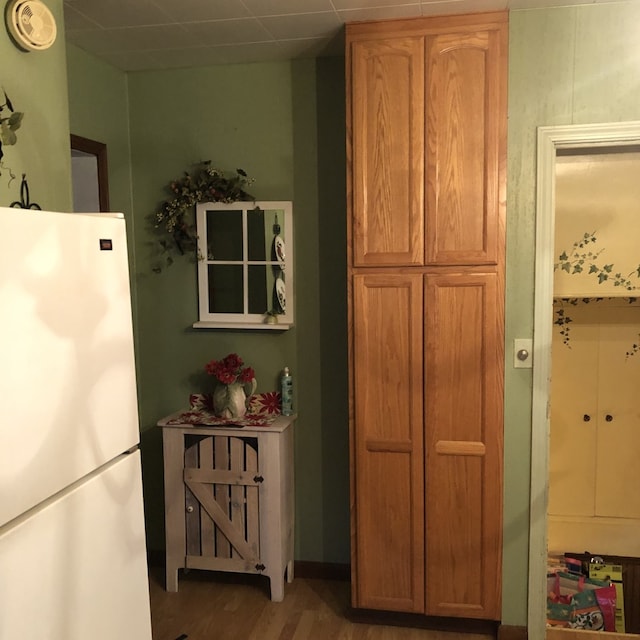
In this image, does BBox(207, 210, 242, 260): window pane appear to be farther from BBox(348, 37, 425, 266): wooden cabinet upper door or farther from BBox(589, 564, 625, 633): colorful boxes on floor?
BBox(589, 564, 625, 633): colorful boxes on floor

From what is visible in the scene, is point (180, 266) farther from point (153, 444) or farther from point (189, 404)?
point (153, 444)

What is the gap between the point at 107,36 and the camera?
8.91 feet

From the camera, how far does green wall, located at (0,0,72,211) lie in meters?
1.88

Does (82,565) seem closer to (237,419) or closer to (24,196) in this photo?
(24,196)

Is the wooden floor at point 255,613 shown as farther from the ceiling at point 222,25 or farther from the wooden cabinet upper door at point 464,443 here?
the ceiling at point 222,25

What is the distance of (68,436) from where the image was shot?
4.26 ft

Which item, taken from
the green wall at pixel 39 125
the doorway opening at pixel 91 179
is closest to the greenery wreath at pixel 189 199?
the doorway opening at pixel 91 179

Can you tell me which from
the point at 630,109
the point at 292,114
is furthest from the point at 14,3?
the point at 630,109

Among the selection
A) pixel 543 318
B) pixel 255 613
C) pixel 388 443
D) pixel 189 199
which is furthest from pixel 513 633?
pixel 189 199

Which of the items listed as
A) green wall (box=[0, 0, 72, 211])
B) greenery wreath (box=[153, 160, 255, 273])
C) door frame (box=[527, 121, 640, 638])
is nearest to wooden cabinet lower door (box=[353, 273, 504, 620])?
door frame (box=[527, 121, 640, 638])

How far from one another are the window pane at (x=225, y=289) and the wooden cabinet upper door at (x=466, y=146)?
40.6 inches

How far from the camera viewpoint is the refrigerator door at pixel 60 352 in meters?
1.14

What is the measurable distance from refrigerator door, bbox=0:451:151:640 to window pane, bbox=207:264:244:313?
5.53ft

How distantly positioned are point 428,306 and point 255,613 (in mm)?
1595
